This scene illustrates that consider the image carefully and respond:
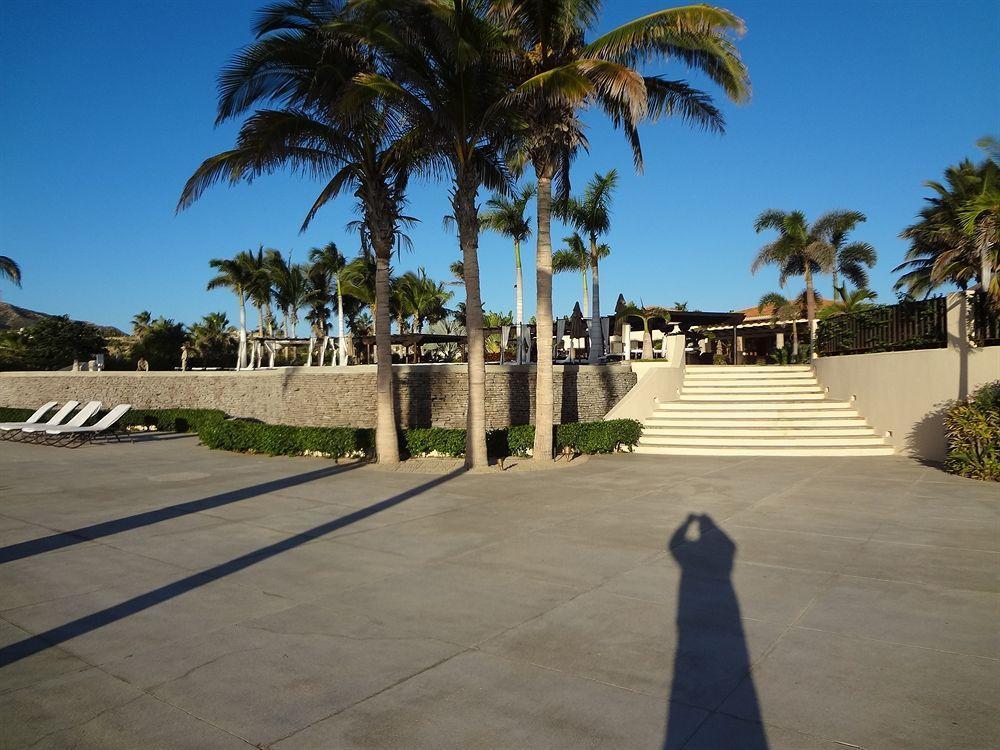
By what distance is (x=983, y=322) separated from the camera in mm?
12055

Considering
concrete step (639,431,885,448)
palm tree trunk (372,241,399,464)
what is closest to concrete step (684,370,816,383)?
concrete step (639,431,885,448)

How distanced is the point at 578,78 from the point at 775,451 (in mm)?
8282

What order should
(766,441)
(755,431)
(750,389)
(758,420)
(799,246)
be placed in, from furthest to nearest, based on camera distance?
(799,246) < (750,389) < (758,420) < (755,431) < (766,441)

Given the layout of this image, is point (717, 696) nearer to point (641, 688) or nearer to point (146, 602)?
point (641, 688)

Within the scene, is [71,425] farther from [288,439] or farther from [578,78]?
[578,78]

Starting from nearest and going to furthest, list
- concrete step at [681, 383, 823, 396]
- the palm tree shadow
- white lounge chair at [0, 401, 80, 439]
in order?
the palm tree shadow
concrete step at [681, 383, 823, 396]
white lounge chair at [0, 401, 80, 439]

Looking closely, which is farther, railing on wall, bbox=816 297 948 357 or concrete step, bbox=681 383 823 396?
concrete step, bbox=681 383 823 396

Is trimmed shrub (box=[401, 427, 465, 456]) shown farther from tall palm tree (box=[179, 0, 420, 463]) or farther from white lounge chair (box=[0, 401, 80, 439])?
white lounge chair (box=[0, 401, 80, 439])

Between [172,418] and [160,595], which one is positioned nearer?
[160,595]

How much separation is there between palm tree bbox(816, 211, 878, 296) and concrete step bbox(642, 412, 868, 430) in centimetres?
1865

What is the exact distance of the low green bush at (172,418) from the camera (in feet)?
71.6

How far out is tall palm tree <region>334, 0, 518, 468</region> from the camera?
426 inches

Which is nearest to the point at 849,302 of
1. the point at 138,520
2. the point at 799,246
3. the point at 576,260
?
the point at 799,246

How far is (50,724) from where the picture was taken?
140 inches
